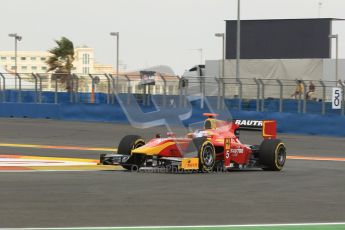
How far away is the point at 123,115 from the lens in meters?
36.2

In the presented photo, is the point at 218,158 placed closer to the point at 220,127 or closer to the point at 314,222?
the point at 220,127

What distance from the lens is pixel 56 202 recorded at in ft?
34.7

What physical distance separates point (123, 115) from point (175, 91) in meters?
2.51

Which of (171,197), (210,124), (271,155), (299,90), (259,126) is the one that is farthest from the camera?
(299,90)

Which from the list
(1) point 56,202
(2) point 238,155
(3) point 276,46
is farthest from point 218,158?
(3) point 276,46

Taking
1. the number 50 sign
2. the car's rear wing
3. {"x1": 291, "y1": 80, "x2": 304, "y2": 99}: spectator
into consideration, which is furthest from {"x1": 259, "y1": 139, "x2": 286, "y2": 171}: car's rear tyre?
the number 50 sign

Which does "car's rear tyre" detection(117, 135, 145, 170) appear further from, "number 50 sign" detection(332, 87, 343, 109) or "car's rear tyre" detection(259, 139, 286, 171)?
"number 50 sign" detection(332, 87, 343, 109)

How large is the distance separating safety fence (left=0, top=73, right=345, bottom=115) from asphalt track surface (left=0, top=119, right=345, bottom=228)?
14020mm

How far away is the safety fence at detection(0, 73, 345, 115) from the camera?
33.3 m

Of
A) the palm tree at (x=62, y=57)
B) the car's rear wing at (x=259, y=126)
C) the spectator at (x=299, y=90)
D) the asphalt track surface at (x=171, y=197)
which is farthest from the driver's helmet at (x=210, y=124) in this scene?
the palm tree at (x=62, y=57)

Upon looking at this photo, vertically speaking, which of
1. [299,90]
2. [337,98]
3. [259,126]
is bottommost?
[259,126]

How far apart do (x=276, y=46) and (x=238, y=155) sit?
54.4 m

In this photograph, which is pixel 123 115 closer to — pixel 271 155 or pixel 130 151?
pixel 271 155

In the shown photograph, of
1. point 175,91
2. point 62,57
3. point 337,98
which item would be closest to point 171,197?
point 337,98
